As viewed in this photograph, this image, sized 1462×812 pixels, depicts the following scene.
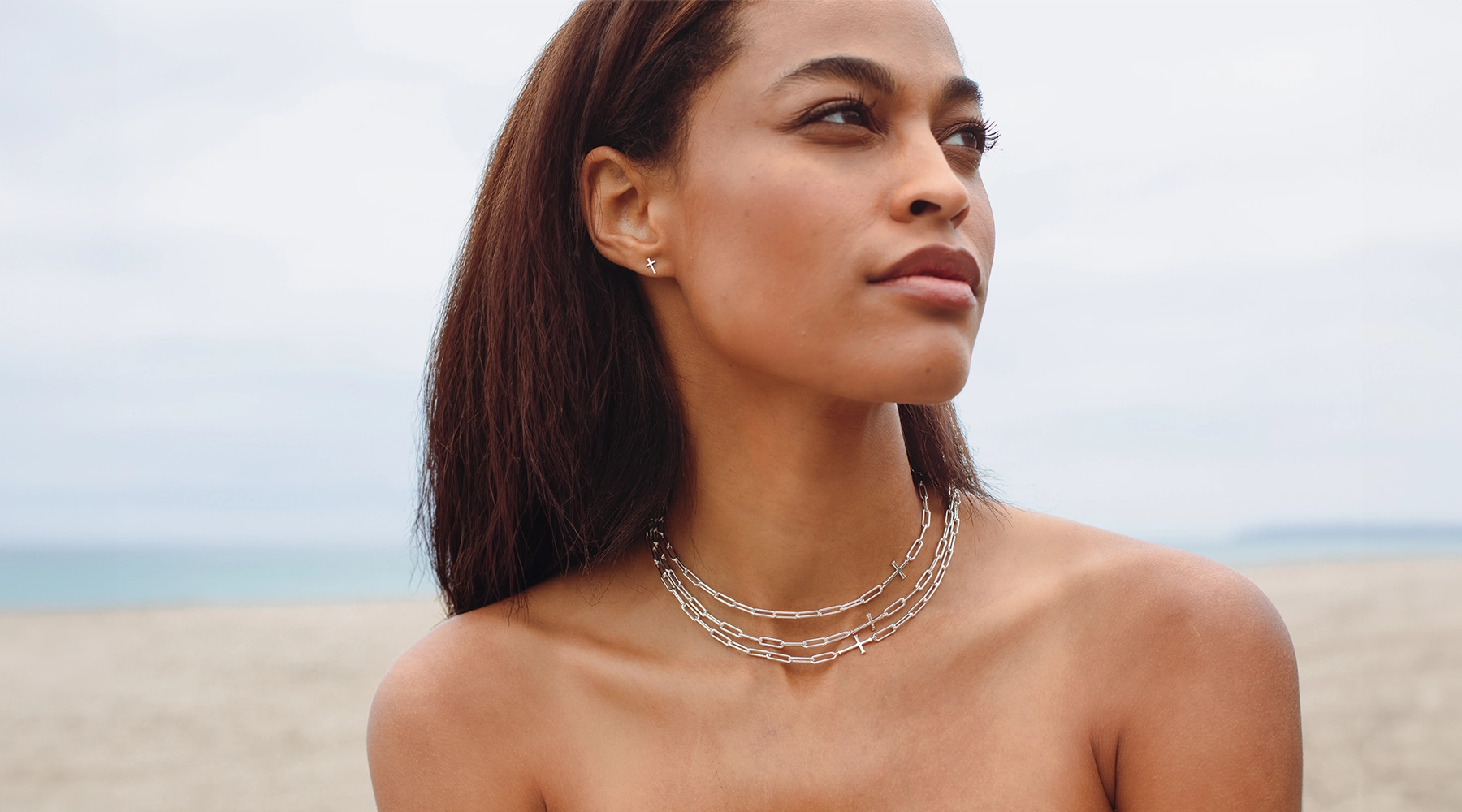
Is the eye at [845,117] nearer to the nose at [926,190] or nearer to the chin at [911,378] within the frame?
the nose at [926,190]

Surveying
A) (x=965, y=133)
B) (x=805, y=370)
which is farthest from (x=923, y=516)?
(x=965, y=133)

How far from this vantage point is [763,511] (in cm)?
235

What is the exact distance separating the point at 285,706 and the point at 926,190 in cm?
1172

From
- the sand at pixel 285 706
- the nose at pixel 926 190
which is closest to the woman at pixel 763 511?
the nose at pixel 926 190

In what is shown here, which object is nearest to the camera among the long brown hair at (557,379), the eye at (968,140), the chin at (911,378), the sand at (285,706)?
the chin at (911,378)

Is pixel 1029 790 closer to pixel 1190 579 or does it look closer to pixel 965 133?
pixel 1190 579

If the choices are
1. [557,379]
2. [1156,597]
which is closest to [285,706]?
[557,379]

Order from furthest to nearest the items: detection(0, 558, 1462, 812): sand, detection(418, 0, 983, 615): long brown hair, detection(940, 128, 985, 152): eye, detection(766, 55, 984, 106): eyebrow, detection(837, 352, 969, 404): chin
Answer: detection(0, 558, 1462, 812): sand → detection(418, 0, 983, 615): long brown hair → detection(940, 128, 985, 152): eye → detection(766, 55, 984, 106): eyebrow → detection(837, 352, 969, 404): chin

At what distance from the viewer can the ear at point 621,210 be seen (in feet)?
7.65

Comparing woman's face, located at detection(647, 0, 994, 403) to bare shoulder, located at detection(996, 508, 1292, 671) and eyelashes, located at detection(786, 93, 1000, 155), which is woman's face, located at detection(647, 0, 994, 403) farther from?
bare shoulder, located at detection(996, 508, 1292, 671)

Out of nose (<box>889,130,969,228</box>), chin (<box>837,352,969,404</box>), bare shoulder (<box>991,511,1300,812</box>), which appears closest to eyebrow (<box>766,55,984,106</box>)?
nose (<box>889,130,969,228</box>)

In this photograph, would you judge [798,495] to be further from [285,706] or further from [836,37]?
[285,706]

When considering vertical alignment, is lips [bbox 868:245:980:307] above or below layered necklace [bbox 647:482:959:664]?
above

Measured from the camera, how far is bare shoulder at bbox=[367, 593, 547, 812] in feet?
7.61
